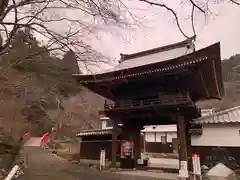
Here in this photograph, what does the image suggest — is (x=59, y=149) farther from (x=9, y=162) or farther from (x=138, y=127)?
(x=9, y=162)

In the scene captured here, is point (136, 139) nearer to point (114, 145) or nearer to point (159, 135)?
point (114, 145)

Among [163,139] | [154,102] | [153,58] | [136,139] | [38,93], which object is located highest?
[153,58]

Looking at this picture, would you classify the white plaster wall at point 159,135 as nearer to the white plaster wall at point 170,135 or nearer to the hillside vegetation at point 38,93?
the white plaster wall at point 170,135

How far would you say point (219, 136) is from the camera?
12773 millimetres

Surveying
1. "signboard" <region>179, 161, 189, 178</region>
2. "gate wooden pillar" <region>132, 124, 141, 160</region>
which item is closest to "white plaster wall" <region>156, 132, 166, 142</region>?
"gate wooden pillar" <region>132, 124, 141, 160</region>

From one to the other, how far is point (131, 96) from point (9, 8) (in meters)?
10.1

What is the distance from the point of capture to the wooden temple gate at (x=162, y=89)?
10867 mm

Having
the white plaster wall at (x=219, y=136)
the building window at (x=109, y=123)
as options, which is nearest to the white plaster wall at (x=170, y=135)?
the building window at (x=109, y=123)

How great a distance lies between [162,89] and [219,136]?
432cm

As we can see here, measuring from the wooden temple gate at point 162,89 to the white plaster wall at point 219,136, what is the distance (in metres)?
0.74

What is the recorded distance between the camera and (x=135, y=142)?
14.4 meters

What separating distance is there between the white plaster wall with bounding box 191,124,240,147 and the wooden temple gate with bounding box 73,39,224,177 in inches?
29.3

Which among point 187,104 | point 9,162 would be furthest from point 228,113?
point 9,162

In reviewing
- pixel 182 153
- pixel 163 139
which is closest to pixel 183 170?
pixel 182 153
